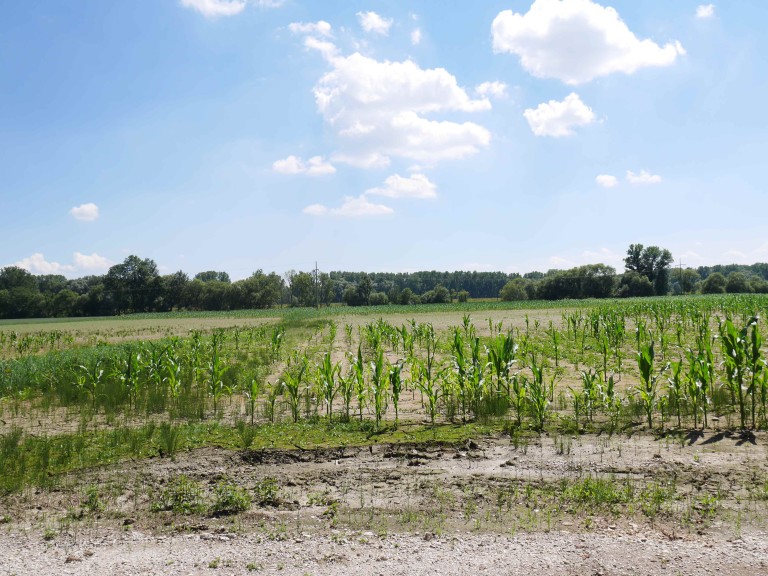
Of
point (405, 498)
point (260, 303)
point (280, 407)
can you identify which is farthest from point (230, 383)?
point (260, 303)

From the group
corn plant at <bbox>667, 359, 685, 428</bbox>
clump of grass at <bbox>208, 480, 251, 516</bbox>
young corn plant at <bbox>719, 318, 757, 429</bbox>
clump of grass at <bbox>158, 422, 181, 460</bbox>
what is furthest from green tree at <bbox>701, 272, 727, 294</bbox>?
clump of grass at <bbox>208, 480, 251, 516</bbox>

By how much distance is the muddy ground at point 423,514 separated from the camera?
4.34m

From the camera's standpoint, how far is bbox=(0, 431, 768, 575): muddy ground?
434 centimetres

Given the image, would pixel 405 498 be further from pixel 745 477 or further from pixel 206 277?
pixel 206 277

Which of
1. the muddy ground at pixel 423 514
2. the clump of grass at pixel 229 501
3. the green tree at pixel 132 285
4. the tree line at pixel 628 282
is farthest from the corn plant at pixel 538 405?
the green tree at pixel 132 285

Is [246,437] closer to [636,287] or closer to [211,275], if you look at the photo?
[636,287]

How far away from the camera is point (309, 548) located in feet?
15.1

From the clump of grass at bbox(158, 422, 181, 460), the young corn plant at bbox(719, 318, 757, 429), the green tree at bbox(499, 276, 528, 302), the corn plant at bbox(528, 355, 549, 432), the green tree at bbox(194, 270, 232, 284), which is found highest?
the green tree at bbox(194, 270, 232, 284)

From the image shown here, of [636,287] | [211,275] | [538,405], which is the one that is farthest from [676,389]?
[211,275]

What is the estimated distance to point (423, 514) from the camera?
5.33 meters

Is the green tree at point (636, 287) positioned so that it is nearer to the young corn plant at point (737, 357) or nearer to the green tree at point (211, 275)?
the young corn plant at point (737, 357)

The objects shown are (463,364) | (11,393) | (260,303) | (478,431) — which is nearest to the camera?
(478,431)

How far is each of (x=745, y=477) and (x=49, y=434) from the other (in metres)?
11.5

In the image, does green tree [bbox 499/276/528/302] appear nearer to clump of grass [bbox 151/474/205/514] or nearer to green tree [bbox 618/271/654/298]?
green tree [bbox 618/271/654/298]
